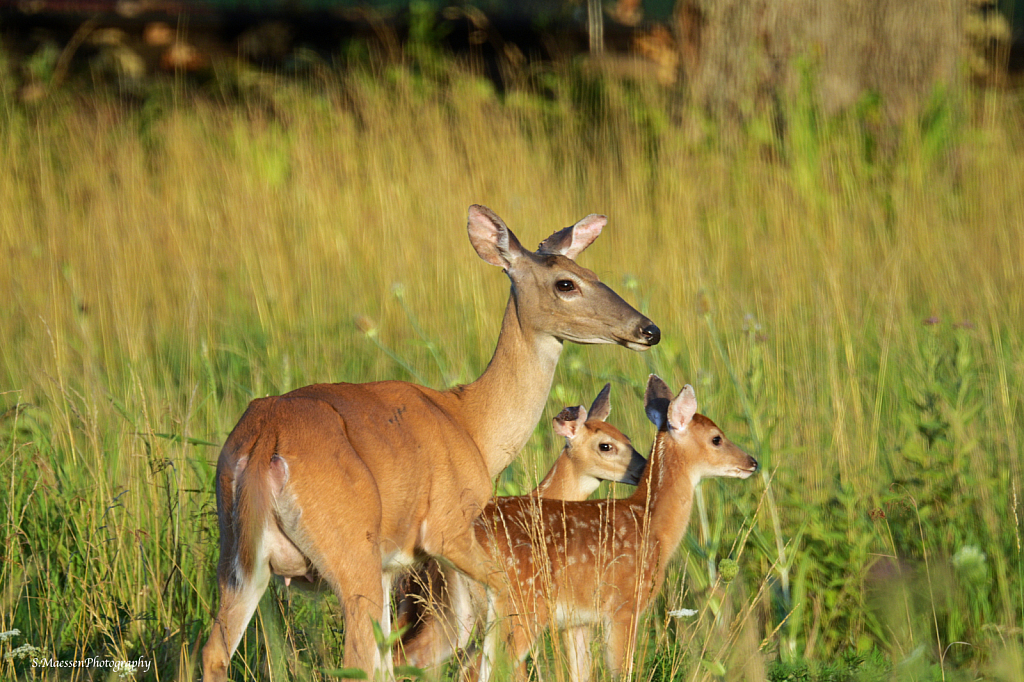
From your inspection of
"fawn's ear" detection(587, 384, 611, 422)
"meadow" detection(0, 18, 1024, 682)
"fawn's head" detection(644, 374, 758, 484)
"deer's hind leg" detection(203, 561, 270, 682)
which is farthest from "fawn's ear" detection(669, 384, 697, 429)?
"deer's hind leg" detection(203, 561, 270, 682)

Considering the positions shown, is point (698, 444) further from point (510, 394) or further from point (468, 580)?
point (468, 580)

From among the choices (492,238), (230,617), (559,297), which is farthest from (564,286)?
(230,617)

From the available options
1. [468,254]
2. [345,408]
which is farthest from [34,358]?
[345,408]

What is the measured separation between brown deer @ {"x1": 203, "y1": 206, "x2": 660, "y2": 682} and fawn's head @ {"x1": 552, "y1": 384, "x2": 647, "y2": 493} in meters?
0.58

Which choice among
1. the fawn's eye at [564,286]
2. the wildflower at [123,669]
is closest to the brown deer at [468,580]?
the fawn's eye at [564,286]

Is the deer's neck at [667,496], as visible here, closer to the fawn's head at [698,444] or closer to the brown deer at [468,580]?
the fawn's head at [698,444]

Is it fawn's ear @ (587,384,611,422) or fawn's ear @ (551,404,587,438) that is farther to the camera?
fawn's ear @ (587,384,611,422)

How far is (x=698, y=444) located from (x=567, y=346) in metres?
1.89

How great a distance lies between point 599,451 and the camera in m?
4.60

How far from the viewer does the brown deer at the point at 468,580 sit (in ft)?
12.3

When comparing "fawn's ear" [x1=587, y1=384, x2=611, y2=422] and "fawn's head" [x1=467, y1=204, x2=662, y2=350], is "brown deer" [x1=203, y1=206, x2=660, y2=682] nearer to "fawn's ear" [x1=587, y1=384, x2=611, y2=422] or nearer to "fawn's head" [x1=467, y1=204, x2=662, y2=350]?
"fawn's head" [x1=467, y1=204, x2=662, y2=350]

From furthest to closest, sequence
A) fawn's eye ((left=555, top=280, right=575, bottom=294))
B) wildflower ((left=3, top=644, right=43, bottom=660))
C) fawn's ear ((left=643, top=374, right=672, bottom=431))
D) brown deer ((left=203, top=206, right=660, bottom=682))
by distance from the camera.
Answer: fawn's ear ((left=643, top=374, right=672, bottom=431)) → fawn's eye ((left=555, top=280, right=575, bottom=294)) → wildflower ((left=3, top=644, right=43, bottom=660)) → brown deer ((left=203, top=206, right=660, bottom=682))

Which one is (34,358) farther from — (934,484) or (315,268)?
(934,484)

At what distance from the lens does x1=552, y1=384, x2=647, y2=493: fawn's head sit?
4559 mm
